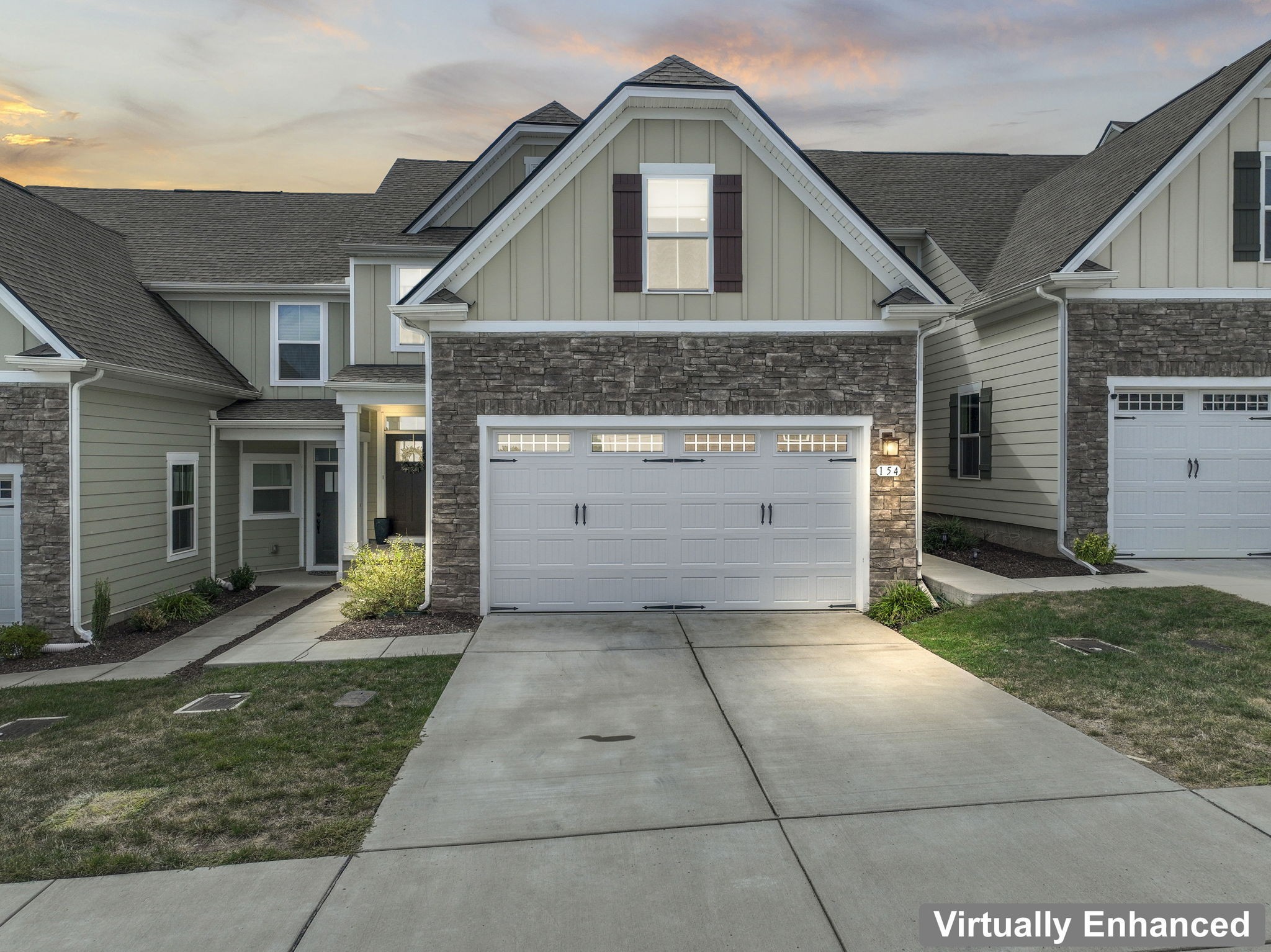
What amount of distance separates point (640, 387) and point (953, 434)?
25.7ft

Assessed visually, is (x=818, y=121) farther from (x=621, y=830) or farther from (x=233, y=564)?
(x=621, y=830)

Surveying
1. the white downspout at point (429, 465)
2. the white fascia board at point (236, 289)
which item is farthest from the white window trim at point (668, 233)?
the white fascia board at point (236, 289)

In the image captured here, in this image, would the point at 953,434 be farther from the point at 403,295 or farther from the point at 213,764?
the point at 213,764

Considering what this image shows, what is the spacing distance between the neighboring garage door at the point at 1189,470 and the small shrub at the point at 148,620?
544 inches

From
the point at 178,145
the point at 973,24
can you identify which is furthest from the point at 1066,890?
the point at 178,145

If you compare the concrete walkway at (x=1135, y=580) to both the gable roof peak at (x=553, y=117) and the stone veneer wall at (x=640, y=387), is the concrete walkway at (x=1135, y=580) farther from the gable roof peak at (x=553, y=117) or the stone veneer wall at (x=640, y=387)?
the gable roof peak at (x=553, y=117)

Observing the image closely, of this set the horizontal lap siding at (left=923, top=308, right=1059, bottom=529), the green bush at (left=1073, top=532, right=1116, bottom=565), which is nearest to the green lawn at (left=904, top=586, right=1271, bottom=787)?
the green bush at (left=1073, top=532, right=1116, bottom=565)

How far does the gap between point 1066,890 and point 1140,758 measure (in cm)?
203

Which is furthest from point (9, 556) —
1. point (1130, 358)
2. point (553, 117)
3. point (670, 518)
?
point (1130, 358)

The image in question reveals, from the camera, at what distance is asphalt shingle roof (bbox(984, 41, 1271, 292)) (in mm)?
11102

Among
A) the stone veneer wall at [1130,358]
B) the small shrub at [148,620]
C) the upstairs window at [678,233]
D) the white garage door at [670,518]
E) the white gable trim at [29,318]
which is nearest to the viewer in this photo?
the white gable trim at [29,318]

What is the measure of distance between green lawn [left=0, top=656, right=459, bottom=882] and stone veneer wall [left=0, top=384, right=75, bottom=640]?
7.16 ft

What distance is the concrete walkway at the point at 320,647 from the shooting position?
321 inches

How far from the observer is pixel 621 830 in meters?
4.22
